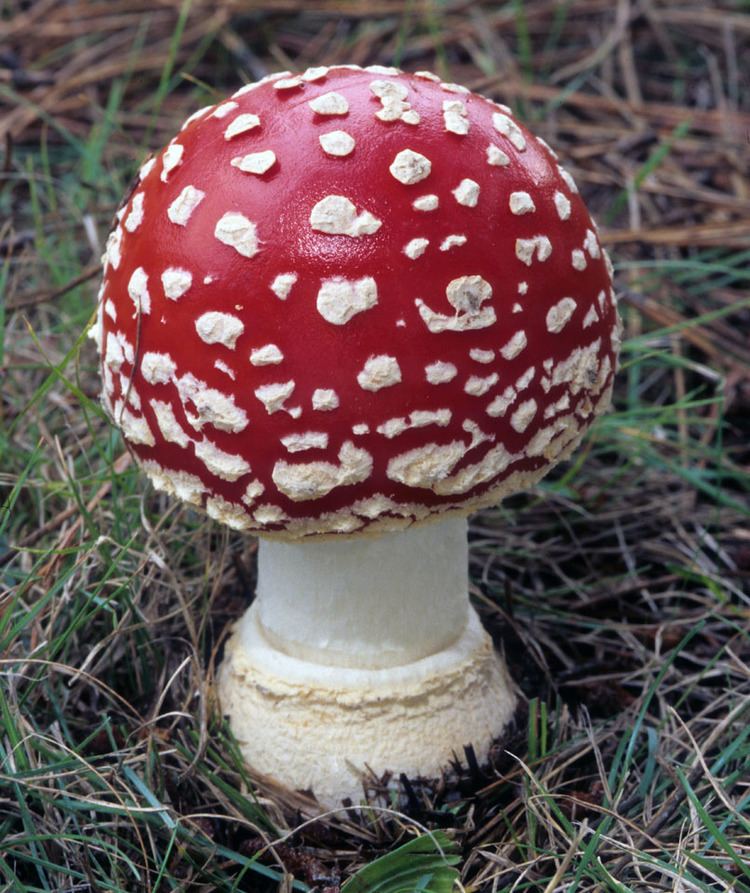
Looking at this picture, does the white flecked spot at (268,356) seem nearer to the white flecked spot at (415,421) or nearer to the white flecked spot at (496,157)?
the white flecked spot at (415,421)

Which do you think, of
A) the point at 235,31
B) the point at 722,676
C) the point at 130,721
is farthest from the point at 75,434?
the point at 235,31

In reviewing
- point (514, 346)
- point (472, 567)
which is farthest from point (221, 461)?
point (472, 567)

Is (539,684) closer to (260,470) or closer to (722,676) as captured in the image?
(722,676)

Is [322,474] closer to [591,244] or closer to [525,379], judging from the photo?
[525,379]

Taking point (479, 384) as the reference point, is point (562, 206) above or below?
above

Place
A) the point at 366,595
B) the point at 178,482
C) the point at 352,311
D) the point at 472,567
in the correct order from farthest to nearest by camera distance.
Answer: the point at 472,567 → the point at 366,595 → the point at 178,482 → the point at 352,311

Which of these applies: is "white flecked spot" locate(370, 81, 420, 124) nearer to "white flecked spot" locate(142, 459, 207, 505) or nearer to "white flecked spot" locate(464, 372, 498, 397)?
"white flecked spot" locate(464, 372, 498, 397)
